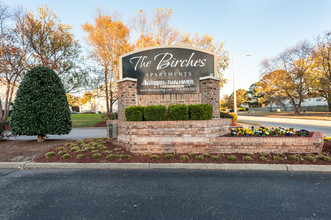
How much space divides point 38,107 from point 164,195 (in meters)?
6.33

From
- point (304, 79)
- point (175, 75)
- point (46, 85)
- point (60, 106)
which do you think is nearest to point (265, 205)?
point (175, 75)

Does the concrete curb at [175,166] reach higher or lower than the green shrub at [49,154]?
lower

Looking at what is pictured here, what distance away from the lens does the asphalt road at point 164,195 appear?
2453 mm

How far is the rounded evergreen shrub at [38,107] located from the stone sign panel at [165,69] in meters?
3.10

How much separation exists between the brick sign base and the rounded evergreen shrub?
370 cm

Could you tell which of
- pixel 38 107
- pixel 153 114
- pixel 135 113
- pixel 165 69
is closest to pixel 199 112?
pixel 153 114

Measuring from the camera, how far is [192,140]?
5031 millimetres

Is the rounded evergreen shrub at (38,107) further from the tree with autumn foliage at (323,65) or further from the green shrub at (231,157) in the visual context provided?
the tree with autumn foliage at (323,65)

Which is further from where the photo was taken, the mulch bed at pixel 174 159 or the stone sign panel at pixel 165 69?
the stone sign panel at pixel 165 69

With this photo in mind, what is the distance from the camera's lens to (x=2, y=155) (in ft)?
17.3

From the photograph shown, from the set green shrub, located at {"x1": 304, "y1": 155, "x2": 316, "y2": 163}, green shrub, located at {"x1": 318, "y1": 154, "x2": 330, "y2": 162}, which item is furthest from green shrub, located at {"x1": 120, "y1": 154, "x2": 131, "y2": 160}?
green shrub, located at {"x1": 318, "y1": 154, "x2": 330, "y2": 162}

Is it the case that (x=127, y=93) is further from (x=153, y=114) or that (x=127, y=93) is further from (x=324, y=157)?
(x=324, y=157)

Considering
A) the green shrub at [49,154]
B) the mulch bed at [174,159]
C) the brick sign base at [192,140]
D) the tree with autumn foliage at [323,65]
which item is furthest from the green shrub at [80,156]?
the tree with autumn foliage at [323,65]

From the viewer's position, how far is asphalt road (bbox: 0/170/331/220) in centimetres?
245
